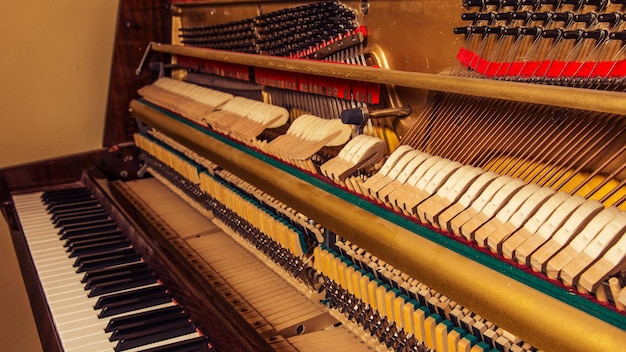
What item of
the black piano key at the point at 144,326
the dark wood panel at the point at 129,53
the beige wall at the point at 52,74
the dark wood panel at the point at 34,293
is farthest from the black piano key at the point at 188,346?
the beige wall at the point at 52,74

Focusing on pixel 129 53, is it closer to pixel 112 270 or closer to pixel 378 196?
pixel 112 270

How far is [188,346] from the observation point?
2.12 meters

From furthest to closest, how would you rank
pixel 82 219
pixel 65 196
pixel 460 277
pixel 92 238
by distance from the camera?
1. pixel 65 196
2. pixel 82 219
3. pixel 92 238
4. pixel 460 277

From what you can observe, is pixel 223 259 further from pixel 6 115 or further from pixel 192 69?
pixel 6 115

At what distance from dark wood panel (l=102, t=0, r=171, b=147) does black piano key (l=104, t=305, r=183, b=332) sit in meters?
2.29

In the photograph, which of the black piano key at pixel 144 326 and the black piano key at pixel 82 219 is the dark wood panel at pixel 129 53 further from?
the black piano key at pixel 144 326

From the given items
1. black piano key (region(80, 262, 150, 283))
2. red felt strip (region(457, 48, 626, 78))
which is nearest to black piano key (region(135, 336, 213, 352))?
black piano key (region(80, 262, 150, 283))

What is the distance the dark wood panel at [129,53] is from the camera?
13.6ft

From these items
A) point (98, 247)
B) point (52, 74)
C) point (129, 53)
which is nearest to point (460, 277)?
point (98, 247)

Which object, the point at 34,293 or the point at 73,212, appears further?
the point at 73,212

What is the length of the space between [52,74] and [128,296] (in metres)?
2.61

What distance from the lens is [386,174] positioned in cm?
177

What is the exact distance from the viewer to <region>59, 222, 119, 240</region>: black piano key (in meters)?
3.22

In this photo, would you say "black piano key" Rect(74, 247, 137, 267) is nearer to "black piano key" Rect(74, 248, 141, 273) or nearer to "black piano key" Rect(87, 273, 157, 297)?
"black piano key" Rect(74, 248, 141, 273)
